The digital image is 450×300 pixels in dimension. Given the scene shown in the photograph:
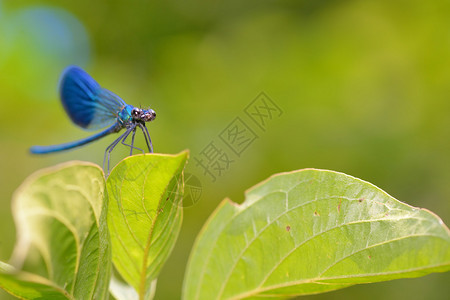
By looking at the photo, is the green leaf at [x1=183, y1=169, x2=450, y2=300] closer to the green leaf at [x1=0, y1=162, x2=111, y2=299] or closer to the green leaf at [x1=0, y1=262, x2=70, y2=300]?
the green leaf at [x1=0, y1=162, x2=111, y2=299]

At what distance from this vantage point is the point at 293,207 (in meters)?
1.23

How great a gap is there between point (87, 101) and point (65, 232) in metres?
1.41

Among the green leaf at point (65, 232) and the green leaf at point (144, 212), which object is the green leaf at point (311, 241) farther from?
the green leaf at point (65, 232)

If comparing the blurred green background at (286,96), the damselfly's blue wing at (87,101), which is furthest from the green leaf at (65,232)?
the blurred green background at (286,96)

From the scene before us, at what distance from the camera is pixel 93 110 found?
7.59 feet

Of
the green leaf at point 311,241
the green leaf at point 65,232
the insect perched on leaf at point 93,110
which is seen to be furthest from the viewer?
the insect perched on leaf at point 93,110

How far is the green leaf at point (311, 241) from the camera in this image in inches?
42.5

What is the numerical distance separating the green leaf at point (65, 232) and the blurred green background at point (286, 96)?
7.97ft

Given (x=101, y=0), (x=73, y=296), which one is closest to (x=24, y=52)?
(x=101, y=0)

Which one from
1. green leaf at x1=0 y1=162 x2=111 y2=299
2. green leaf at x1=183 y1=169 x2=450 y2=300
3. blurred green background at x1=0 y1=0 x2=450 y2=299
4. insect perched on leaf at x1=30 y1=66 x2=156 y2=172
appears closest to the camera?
green leaf at x1=0 y1=162 x2=111 y2=299

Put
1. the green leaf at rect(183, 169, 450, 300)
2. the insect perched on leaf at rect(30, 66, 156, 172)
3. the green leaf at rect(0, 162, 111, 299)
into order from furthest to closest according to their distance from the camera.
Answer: the insect perched on leaf at rect(30, 66, 156, 172) < the green leaf at rect(183, 169, 450, 300) < the green leaf at rect(0, 162, 111, 299)

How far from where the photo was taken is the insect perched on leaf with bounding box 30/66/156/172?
6.89 ft

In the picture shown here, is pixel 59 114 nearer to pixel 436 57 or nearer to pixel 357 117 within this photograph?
pixel 357 117

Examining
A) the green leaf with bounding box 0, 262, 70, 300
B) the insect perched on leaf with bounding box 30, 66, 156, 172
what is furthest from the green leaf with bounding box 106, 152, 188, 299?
the insect perched on leaf with bounding box 30, 66, 156, 172
